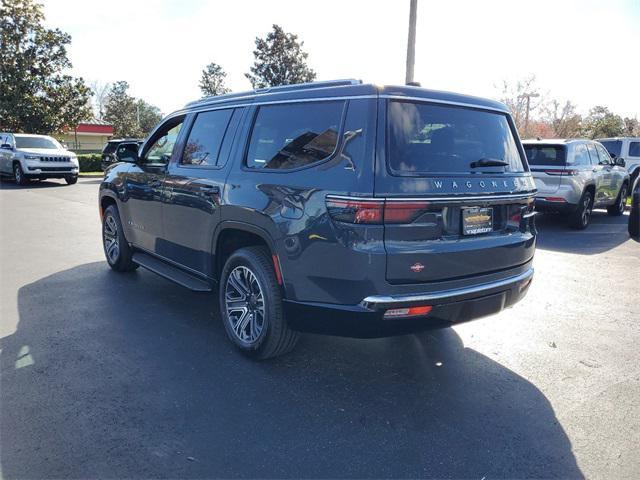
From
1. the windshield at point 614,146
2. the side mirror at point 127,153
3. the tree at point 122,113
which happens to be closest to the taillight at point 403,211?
the side mirror at point 127,153

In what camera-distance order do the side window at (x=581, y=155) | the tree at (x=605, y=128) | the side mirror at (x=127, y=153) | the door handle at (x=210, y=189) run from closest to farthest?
the door handle at (x=210, y=189), the side mirror at (x=127, y=153), the side window at (x=581, y=155), the tree at (x=605, y=128)

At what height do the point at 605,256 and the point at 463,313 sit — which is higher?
the point at 463,313

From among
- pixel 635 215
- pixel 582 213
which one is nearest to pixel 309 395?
pixel 635 215

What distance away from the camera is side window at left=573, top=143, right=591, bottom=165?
10052 mm

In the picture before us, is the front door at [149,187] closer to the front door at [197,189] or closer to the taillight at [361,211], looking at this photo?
the front door at [197,189]

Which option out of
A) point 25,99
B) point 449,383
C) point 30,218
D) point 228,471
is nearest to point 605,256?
point 449,383

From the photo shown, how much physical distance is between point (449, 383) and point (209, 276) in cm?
217

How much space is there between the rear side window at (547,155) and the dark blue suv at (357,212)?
6608 millimetres

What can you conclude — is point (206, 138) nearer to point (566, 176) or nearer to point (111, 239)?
point (111, 239)

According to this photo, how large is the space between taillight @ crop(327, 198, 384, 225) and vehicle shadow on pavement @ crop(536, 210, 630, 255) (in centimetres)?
645

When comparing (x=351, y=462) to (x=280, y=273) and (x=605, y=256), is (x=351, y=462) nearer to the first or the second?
(x=280, y=273)

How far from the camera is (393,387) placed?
358cm

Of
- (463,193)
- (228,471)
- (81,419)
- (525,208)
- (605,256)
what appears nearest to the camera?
(228,471)

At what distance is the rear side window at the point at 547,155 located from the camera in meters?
9.89
